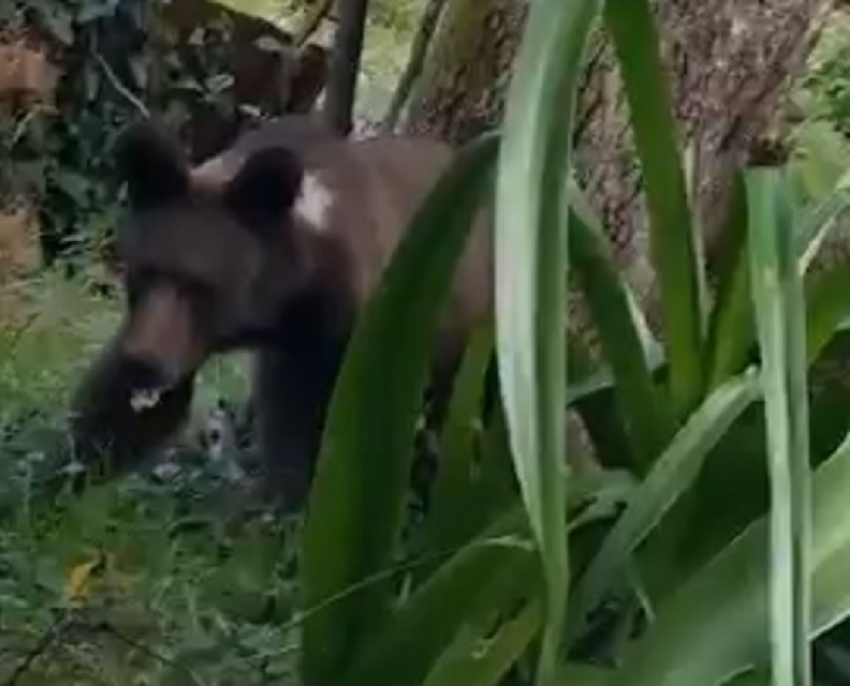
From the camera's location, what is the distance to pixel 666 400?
2172 millimetres

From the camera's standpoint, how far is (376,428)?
215 centimetres

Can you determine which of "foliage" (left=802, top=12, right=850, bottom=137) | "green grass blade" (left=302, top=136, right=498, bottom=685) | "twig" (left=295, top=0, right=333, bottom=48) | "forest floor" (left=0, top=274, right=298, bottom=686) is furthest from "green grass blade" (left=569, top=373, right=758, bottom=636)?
"foliage" (left=802, top=12, right=850, bottom=137)

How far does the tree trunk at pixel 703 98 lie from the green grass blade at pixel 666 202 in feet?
5.07

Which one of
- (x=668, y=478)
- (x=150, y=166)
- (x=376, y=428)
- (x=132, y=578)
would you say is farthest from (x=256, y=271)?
(x=668, y=478)

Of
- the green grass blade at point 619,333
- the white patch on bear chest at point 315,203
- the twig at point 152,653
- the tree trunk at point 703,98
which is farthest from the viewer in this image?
the white patch on bear chest at point 315,203

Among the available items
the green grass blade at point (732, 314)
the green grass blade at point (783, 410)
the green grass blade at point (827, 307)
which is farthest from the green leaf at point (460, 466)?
the green grass blade at point (783, 410)

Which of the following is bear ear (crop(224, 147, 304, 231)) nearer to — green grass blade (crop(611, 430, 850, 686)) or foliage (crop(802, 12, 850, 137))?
green grass blade (crop(611, 430, 850, 686))

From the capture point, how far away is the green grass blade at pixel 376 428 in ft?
6.72

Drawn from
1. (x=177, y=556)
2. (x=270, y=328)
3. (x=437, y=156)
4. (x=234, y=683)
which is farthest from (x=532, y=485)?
(x=270, y=328)

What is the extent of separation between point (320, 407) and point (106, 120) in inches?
114

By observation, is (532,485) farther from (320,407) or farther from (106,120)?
(106,120)

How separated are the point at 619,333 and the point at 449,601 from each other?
10.9 inches

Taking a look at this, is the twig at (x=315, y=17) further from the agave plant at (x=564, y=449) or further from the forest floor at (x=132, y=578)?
the agave plant at (x=564, y=449)

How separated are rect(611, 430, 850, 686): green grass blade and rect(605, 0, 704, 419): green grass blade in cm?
30
